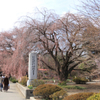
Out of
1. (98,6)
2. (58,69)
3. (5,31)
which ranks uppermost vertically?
(5,31)

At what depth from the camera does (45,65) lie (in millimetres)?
18094

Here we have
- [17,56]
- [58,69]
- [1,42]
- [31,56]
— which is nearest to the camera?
[31,56]

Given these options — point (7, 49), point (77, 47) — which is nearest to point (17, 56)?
point (77, 47)

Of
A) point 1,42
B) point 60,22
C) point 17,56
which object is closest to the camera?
point 17,56

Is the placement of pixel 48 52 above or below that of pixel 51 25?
below

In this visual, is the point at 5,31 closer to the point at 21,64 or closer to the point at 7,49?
the point at 7,49

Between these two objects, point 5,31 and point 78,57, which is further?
point 5,31

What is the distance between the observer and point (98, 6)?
26.8 ft

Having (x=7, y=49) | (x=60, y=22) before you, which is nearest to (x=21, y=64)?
(x=60, y=22)

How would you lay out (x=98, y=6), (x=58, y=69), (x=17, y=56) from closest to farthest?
(x=98, y=6)
(x=17, y=56)
(x=58, y=69)

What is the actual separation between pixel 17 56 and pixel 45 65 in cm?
441

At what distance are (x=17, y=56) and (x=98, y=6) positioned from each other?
9.88m

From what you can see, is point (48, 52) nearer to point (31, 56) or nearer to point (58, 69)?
point (58, 69)

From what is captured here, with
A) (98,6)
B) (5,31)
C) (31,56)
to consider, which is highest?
(5,31)
